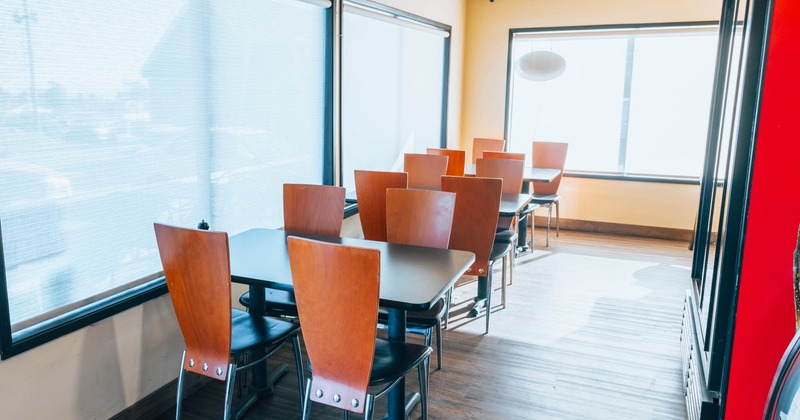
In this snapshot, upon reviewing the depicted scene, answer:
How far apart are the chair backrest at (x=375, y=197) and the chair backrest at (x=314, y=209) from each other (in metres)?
0.58

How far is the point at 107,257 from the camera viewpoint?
2.40m

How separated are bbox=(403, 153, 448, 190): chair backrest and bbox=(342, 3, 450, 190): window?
32 centimetres

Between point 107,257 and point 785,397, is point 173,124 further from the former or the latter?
point 785,397

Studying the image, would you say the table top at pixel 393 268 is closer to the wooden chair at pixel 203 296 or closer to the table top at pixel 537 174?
the wooden chair at pixel 203 296

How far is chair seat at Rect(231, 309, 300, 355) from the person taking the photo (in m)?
2.22

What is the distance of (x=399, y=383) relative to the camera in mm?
2264

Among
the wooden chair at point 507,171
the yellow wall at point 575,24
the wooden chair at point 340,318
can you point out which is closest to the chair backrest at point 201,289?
the wooden chair at point 340,318

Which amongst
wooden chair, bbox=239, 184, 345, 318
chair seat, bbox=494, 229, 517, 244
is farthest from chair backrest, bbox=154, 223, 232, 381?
chair seat, bbox=494, 229, 517, 244

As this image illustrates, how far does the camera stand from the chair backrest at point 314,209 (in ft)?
9.93

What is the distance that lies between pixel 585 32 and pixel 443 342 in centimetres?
422

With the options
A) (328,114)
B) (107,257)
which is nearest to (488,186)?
(328,114)

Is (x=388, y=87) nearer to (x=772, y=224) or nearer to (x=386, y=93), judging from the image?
(x=386, y=93)

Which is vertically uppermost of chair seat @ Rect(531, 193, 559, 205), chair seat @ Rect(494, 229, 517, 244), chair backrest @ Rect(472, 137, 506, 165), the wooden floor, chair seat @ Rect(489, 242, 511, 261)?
chair backrest @ Rect(472, 137, 506, 165)

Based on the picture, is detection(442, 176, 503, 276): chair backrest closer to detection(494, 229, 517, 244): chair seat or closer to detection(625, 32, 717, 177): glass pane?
detection(494, 229, 517, 244): chair seat
